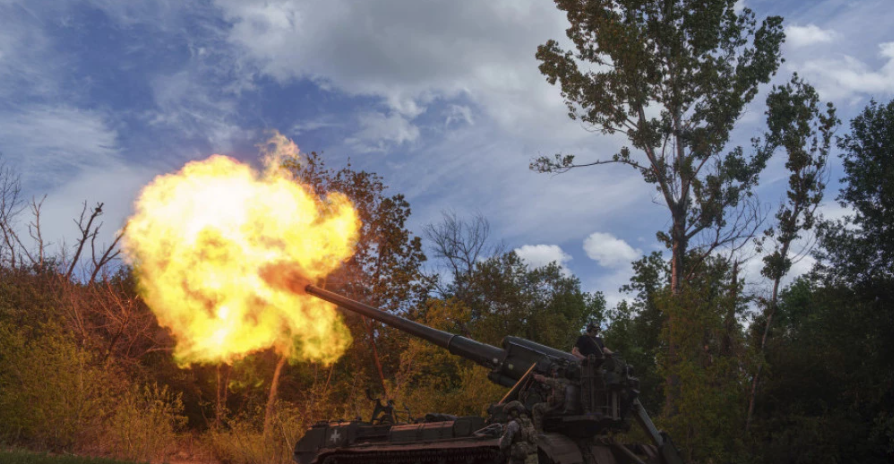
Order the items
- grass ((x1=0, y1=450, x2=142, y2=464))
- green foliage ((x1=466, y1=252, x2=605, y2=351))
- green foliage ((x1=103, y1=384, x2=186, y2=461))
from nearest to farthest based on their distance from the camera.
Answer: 1. grass ((x1=0, y1=450, x2=142, y2=464))
2. green foliage ((x1=103, y1=384, x2=186, y2=461))
3. green foliage ((x1=466, y1=252, x2=605, y2=351))

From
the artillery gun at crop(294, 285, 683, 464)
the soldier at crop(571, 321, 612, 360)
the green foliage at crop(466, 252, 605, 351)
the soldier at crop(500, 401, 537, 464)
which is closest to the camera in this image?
the soldier at crop(500, 401, 537, 464)

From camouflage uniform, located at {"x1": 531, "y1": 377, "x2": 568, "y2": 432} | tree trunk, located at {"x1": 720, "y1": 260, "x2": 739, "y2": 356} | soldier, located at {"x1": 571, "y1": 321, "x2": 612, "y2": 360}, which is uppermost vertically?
tree trunk, located at {"x1": 720, "y1": 260, "x2": 739, "y2": 356}

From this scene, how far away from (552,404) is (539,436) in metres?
0.69

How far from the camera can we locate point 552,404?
405 inches

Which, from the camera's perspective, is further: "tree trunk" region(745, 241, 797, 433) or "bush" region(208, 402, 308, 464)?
"tree trunk" region(745, 241, 797, 433)

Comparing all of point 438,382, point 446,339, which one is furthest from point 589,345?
point 438,382

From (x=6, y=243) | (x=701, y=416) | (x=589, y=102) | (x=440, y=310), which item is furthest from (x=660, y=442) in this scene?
(x=6, y=243)

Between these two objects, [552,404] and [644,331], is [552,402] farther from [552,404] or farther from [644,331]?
[644,331]

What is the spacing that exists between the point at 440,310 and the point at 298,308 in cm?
694

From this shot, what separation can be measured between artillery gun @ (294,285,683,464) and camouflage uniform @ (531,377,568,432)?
0.09 metres

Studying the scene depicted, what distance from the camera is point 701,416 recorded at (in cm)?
1934

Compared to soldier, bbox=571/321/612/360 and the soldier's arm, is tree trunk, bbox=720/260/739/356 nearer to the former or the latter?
soldier, bbox=571/321/612/360

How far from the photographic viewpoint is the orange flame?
53.5 feet

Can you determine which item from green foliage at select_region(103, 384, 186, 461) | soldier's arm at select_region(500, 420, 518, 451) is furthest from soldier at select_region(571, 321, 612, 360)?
green foliage at select_region(103, 384, 186, 461)
